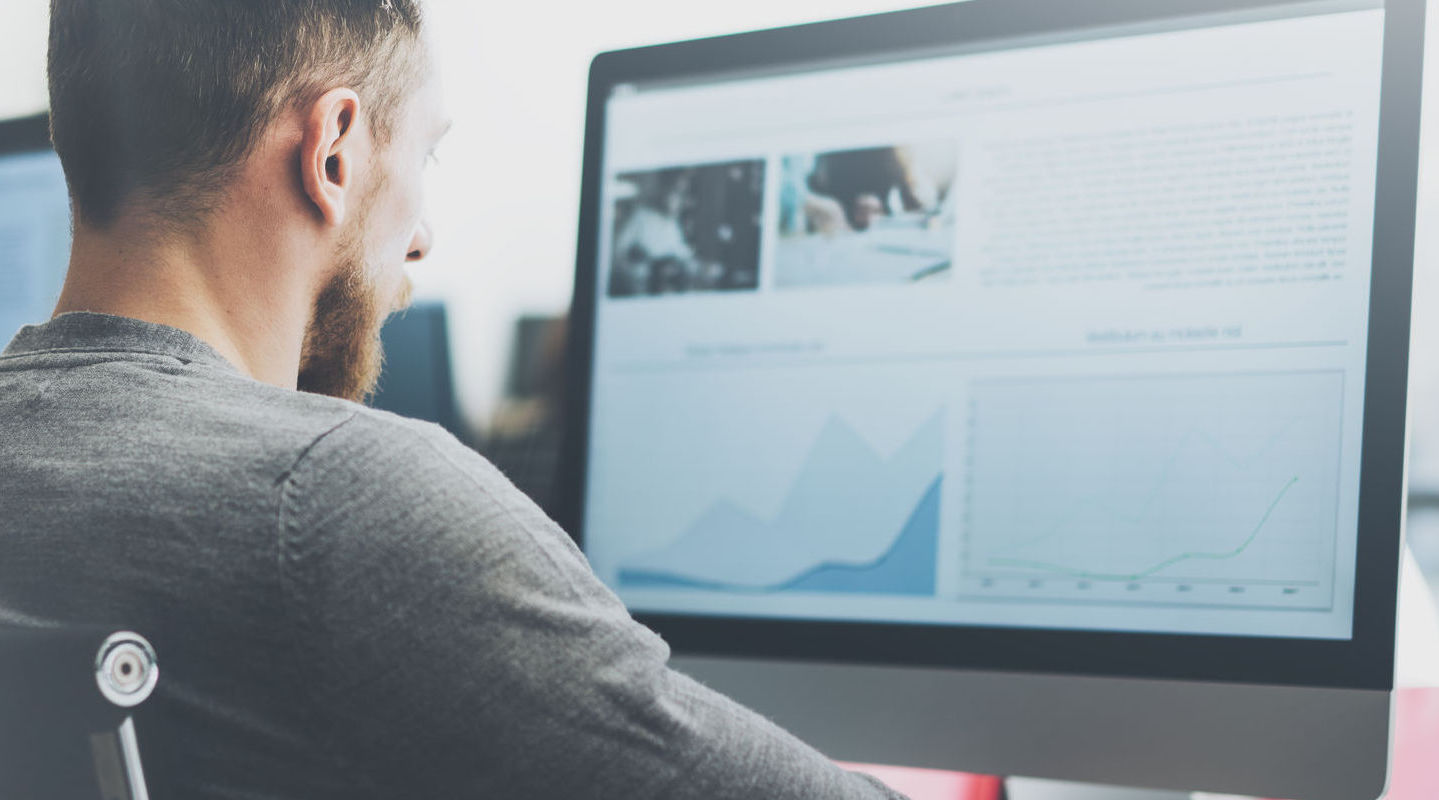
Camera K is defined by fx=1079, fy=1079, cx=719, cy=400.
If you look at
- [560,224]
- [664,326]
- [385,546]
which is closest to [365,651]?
[385,546]

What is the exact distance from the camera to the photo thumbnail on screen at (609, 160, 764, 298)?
2.43 feet

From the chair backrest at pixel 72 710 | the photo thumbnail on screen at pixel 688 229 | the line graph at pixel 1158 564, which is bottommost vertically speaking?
the chair backrest at pixel 72 710

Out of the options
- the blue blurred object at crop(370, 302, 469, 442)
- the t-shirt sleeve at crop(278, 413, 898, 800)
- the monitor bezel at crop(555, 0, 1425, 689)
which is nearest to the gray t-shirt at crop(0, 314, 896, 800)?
the t-shirt sleeve at crop(278, 413, 898, 800)

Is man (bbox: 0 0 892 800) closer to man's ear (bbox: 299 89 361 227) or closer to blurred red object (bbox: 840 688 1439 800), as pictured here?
man's ear (bbox: 299 89 361 227)

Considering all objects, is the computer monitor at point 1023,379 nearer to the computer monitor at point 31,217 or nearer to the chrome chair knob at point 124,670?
the chrome chair knob at point 124,670

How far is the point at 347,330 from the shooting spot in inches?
27.2

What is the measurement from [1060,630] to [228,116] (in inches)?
21.1

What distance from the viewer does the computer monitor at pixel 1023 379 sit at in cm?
58

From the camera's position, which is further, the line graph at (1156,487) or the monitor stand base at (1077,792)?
the monitor stand base at (1077,792)

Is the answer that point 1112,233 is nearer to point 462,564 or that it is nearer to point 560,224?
point 462,564

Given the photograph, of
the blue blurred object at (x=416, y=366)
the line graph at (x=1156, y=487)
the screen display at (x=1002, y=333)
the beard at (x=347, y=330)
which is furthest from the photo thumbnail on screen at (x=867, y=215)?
the blue blurred object at (x=416, y=366)

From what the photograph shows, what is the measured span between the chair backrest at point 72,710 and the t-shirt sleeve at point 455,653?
6 cm

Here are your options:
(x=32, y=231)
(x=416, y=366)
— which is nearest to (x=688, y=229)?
(x=416, y=366)

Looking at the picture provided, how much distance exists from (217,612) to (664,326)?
41 cm
